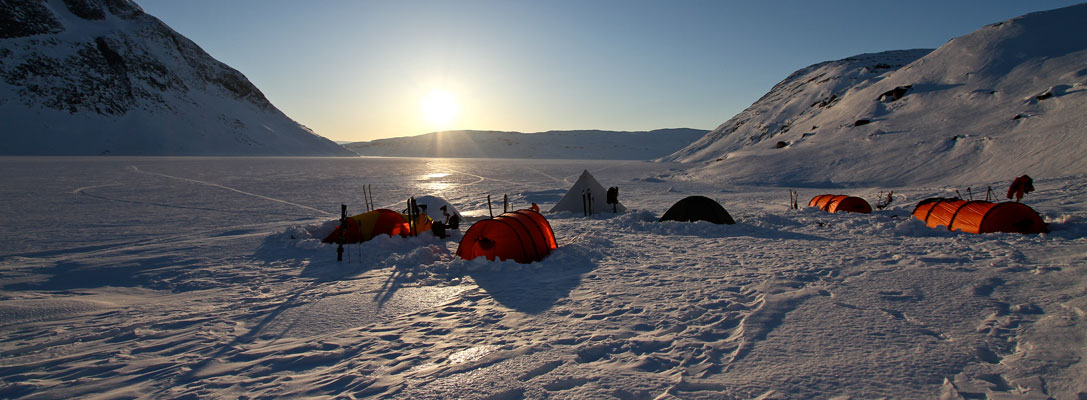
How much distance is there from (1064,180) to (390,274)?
26761mm

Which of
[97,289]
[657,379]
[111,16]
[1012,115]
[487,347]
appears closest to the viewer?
[657,379]

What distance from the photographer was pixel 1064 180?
19156 millimetres

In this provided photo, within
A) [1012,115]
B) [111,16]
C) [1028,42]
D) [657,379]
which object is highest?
[111,16]

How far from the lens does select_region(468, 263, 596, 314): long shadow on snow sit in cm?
642

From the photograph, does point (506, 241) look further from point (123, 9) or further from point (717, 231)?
point (123, 9)

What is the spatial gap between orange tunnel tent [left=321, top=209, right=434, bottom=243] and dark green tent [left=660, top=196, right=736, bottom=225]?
24.8ft

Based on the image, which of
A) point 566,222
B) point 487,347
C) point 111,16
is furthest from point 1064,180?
point 111,16

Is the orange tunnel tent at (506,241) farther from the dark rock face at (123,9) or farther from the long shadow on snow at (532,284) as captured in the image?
the dark rock face at (123,9)

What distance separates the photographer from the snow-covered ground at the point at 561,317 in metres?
4.01

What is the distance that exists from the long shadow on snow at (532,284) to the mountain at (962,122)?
85.2 feet

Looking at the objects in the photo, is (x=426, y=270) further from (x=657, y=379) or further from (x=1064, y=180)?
(x=1064, y=180)

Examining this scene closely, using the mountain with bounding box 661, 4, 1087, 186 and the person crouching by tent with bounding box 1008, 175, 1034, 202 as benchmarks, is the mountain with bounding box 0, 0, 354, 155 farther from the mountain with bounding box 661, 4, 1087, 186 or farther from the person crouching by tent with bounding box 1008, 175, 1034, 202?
the person crouching by tent with bounding box 1008, 175, 1034, 202

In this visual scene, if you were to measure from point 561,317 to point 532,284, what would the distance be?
168cm

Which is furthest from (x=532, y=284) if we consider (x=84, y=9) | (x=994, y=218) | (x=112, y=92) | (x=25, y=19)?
(x=84, y=9)
